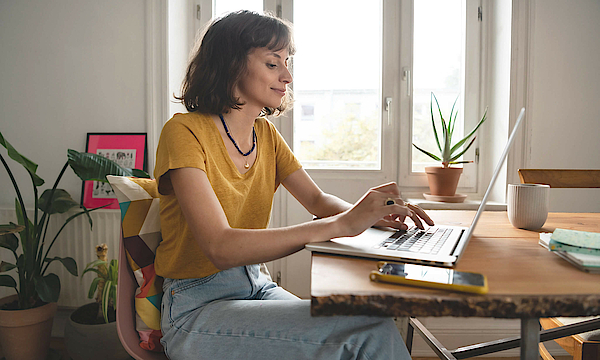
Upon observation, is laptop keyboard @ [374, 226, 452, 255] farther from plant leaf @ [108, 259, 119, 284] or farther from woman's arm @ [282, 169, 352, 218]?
plant leaf @ [108, 259, 119, 284]

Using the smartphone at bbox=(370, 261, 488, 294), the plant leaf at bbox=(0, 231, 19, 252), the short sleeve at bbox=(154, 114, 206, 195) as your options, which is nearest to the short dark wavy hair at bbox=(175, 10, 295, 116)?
the short sleeve at bbox=(154, 114, 206, 195)

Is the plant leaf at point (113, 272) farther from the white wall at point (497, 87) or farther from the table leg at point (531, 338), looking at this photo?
the white wall at point (497, 87)

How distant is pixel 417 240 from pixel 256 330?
0.38 m

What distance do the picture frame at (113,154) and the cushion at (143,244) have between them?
1058 millimetres

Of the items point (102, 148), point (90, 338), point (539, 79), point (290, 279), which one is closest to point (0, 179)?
point (102, 148)

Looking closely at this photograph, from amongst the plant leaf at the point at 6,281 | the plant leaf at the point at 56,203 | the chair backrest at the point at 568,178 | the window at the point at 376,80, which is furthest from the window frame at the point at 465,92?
the plant leaf at the point at 6,281

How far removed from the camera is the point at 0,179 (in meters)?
2.10

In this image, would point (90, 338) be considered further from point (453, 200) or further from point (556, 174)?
point (556, 174)

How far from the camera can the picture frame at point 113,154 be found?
2.03m

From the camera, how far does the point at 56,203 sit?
175cm

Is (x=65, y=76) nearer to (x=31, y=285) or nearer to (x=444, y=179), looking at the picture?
(x=31, y=285)

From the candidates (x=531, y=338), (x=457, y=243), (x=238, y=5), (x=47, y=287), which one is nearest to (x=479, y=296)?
(x=531, y=338)

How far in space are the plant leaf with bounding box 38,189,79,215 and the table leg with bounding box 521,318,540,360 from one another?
6.07 feet

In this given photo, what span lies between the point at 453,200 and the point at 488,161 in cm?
44
